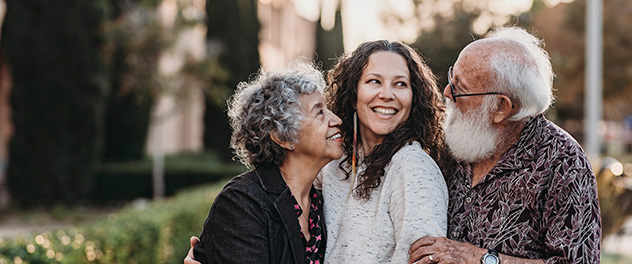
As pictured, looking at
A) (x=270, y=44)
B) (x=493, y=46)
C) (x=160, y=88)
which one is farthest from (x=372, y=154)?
(x=270, y=44)

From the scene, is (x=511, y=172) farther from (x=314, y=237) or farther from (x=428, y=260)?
(x=314, y=237)

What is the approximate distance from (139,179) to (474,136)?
12.8m

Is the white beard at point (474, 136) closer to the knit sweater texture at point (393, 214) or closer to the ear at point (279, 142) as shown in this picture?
the knit sweater texture at point (393, 214)

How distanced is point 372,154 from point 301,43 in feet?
148

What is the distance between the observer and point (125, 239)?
5.41 metres

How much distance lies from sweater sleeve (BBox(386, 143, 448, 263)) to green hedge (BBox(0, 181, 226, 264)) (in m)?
2.62

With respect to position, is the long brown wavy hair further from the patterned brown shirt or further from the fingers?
the fingers

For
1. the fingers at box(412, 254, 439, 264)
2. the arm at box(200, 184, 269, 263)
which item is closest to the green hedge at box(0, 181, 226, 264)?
the arm at box(200, 184, 269, 263)

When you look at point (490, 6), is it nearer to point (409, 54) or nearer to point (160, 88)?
point (160, 88)

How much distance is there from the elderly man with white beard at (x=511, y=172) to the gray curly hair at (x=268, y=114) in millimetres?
640

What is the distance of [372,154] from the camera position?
2.76m

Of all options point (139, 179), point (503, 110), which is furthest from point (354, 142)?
point (139, 179)

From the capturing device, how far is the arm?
97.0 inches

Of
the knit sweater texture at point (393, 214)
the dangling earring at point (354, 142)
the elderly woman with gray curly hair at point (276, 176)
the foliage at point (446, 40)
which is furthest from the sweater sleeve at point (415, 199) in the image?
the foliage at point (446, 40)
